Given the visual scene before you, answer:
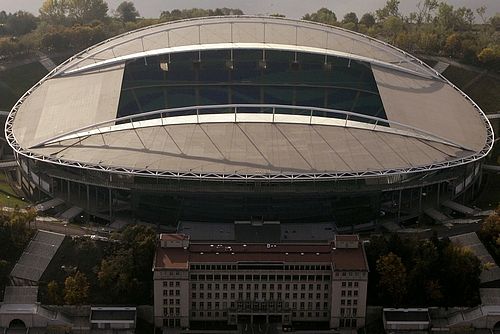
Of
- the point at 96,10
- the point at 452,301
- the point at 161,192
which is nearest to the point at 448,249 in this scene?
the point at 452,301

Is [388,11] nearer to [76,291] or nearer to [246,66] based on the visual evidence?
[246,66]

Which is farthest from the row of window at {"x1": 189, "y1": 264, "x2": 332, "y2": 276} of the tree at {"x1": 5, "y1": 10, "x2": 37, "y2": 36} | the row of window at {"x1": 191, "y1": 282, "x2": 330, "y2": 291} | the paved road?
the tree at {"x1": 5, "y1": 10, "x2": 37, "y2": 36}

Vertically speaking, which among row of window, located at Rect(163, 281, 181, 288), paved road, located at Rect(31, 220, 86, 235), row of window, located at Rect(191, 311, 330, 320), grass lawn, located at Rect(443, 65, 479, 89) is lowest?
row of window, located at Rect(191, 311, 330, 320)

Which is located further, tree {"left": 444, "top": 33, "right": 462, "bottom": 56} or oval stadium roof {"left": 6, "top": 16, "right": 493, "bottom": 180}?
tree {"left": 444, "top": 33, "right": 462, "bottom": 56}

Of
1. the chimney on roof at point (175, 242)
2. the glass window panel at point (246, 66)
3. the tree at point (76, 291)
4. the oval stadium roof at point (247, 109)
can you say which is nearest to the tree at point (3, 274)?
the tree at point (76, 291)

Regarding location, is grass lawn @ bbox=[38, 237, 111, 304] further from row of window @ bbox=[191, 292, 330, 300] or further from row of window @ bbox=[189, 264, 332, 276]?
row of window @ bbox=[189, 264, 332, 276]

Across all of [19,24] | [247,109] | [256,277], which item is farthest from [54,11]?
[256,277]
